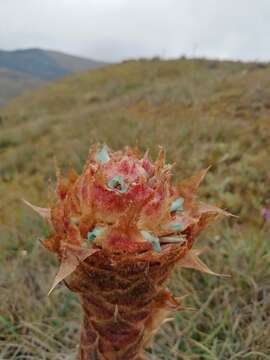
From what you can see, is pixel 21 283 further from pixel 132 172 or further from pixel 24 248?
pixel 132 172

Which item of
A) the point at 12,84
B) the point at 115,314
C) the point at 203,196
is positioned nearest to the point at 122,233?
the point at 115,314

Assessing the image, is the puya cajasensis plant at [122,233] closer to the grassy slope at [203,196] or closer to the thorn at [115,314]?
the thorn at [115,314]

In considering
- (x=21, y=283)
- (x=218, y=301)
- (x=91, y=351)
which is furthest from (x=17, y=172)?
(x=91, y=351)

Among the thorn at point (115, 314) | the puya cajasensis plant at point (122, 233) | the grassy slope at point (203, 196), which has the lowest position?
the grassy slope at point (203, 196)

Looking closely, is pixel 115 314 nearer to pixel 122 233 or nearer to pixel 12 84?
pixel 122 233

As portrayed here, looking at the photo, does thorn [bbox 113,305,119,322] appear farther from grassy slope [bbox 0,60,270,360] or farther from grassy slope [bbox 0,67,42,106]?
grassy slope [bbox 0,67,42,106]

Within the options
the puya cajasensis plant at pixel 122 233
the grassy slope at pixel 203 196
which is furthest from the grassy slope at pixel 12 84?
the puya cajasensis plant at pixel 122 233
